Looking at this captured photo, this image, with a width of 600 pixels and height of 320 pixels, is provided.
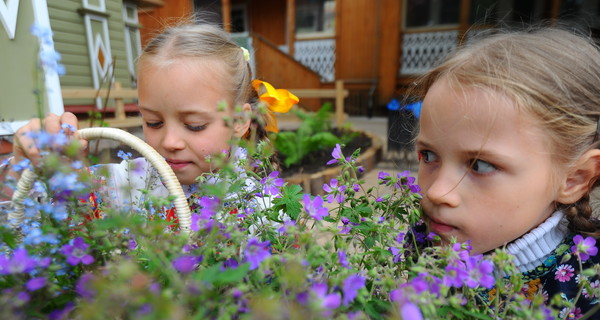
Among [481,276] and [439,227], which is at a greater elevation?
[481,276]

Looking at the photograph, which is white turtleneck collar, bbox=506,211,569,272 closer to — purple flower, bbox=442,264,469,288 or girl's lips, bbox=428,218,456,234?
girl's lips, bbox=428,218,456,234

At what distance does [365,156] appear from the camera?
423 cm

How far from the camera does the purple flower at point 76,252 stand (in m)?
0.53

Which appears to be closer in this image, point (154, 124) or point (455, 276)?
point (455, 276)

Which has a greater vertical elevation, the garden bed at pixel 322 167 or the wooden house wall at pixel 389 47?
the wooden house wall at pixel 389 47

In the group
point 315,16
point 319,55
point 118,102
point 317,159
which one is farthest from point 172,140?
point 315,16

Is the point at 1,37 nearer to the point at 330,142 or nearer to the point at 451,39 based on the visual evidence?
the point at 330,142

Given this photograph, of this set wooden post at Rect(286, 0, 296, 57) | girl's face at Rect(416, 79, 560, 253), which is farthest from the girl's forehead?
wooden post at Rect(286, 0, 296, 57)

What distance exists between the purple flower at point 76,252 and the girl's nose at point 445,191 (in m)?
0.79

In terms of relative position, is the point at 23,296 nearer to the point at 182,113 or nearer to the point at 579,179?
the point at 182,113

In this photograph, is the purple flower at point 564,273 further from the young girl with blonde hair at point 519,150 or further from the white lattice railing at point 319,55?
the white lattice railing at point 319,55

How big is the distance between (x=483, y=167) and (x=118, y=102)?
2.74 meters

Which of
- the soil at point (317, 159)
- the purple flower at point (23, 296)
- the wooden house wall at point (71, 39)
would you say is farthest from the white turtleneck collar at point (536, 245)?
the soil at point (317, 159)

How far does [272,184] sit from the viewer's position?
86cm
